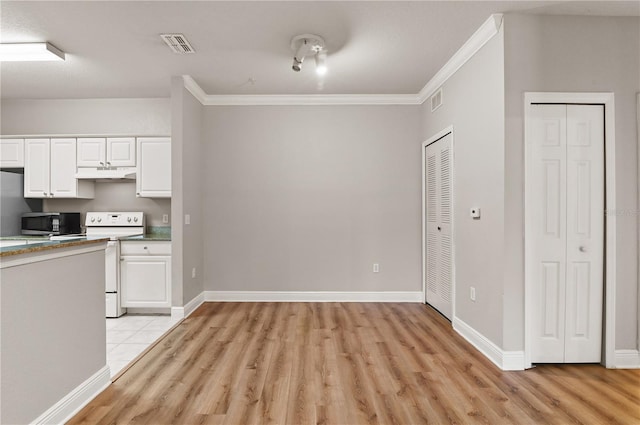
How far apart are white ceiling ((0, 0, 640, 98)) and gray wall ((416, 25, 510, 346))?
1.13 ft

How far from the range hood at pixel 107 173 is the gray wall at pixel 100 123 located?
1.10 feet

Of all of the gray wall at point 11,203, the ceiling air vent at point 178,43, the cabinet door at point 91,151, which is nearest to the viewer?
the ceiling air vent at point 178,43

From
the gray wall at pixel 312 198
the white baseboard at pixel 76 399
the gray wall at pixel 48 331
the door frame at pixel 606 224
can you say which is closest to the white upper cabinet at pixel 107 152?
the gray wall at pixel 312 198

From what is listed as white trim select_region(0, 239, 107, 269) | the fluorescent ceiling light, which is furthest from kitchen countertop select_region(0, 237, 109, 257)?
the fluorescent ceiling light

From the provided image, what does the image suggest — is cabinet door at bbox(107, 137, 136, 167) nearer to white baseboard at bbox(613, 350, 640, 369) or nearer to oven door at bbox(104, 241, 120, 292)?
oven door at bbox(104, 241, 120, 292)

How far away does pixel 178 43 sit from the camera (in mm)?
3168

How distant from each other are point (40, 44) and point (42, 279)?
253 centimetres

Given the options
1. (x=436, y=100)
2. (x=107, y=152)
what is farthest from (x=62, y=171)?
(x=436, y=100)

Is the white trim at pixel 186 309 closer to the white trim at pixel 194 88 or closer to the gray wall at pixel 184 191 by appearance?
the gray wall at pixel 184 191

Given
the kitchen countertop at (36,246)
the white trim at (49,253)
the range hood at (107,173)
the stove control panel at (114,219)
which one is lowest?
the white trim at (49,253)

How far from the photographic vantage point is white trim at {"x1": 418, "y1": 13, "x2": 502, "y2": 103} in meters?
2.73

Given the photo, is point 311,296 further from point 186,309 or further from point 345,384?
point 345,384

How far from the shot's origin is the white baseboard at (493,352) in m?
2.63

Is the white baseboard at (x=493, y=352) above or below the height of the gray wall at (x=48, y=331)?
below
